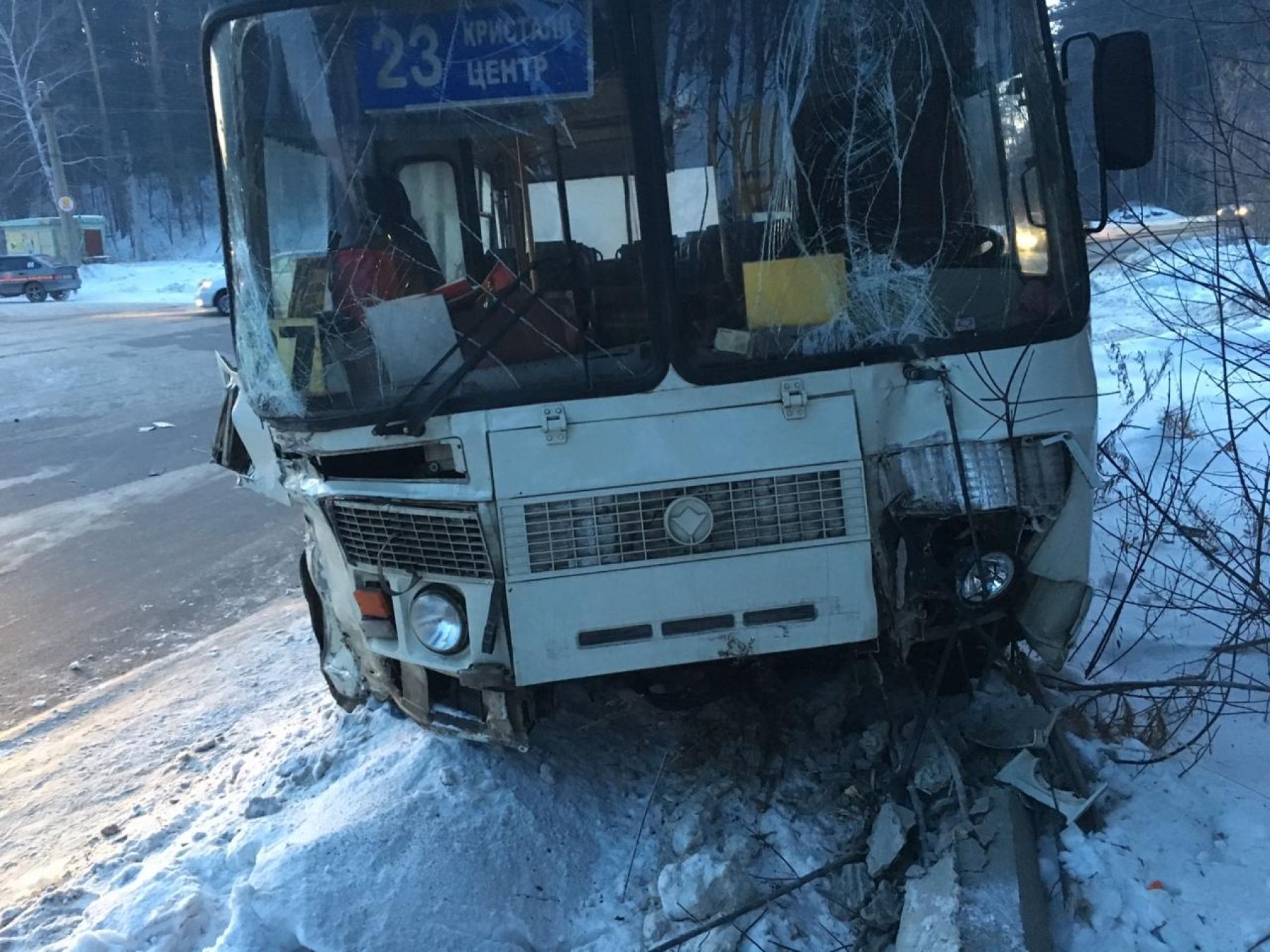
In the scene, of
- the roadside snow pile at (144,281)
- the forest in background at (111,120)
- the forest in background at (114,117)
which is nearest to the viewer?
the roadside snow pile at (144,281)

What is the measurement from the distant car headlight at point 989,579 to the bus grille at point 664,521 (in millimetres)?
443

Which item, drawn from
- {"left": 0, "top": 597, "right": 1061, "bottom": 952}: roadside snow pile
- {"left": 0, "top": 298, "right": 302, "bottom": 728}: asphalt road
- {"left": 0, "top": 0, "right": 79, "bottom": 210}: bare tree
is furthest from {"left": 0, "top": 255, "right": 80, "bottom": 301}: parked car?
{"left": 0, "top": 597, "right": 1061, "bottom": 952}: roadside snow pile

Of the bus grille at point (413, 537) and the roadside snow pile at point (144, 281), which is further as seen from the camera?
the roadside snow pile at point (144, 281)

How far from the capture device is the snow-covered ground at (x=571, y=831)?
10.1 ft

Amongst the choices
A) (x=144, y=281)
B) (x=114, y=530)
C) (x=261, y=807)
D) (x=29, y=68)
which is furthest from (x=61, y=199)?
(x=261, y=807)

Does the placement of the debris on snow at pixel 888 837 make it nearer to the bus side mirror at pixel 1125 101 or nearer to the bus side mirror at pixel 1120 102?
the bus side mirror at pixel 1120 102

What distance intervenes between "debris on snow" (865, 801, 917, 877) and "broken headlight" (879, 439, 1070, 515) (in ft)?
3.24

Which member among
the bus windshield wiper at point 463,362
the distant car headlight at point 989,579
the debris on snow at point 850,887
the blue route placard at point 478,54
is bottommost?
the debris on snow at point 850,887

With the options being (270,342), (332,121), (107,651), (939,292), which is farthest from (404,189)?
(107,651)

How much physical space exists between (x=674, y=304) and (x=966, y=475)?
1.07 metres

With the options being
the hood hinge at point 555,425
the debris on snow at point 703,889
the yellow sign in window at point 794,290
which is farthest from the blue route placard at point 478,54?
the debris on snow at point 703,889

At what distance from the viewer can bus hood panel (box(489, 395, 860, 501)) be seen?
10.5 feet

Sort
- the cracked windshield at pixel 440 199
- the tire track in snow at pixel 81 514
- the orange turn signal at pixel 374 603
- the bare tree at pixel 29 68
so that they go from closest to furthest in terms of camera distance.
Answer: the cracked windshield at pixel 440 199 → the orange turn signal at pixel 374 603 → the tire track in snow at pixel 81 514 → the bare tree at pixel 29 68

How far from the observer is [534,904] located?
3.40m
